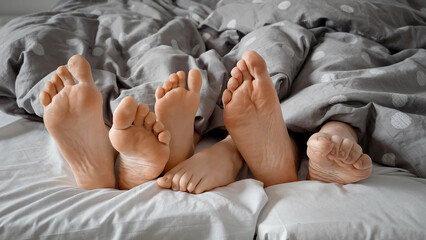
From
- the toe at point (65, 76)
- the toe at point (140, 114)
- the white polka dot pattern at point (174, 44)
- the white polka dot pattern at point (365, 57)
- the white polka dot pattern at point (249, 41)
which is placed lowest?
the white polka dot pattern at point (174, 44)

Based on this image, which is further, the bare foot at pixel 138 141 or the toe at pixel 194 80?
the toe at pixel 194 80

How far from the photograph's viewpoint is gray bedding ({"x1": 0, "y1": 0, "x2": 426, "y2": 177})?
0.79 meters

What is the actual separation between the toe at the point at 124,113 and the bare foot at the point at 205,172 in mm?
131

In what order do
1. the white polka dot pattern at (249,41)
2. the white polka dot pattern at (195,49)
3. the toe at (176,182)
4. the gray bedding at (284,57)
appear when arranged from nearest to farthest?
the toe at (176,182)
the gray bedding at (284,57)
the white polka dot pattern at (249,41)
the white polka dot pattern at (195,49)

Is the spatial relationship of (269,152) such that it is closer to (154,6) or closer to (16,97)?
(16,97)

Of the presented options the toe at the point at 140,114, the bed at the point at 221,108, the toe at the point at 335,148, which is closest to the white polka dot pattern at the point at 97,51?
the bed at the point at 221,108

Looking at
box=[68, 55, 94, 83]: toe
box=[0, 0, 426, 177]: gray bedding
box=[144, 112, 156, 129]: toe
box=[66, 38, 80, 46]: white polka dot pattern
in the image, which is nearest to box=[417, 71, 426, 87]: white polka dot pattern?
box=[0, 0, 426, 177]: gray bedding

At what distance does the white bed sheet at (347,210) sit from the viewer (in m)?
0.60

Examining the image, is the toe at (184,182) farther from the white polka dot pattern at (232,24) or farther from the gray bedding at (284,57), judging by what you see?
the white polka dot pattern at (232,24)

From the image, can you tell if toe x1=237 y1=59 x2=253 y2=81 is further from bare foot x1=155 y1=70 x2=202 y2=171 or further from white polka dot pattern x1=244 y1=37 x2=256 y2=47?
white polka dot pattern x1=244 y1=37 x2=256 y2=47

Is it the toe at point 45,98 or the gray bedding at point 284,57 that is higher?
the toe at point 45,98

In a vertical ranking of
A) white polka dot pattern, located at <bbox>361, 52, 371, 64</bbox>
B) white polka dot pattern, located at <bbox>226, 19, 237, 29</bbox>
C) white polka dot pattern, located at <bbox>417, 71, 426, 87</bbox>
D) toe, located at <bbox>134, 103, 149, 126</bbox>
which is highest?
toe, located at <bbox>134, 103, 149, 126</bbox>

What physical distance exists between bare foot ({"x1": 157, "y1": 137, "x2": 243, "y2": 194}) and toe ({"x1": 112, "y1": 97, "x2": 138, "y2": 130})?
0.43 ft

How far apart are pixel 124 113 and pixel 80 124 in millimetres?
117
